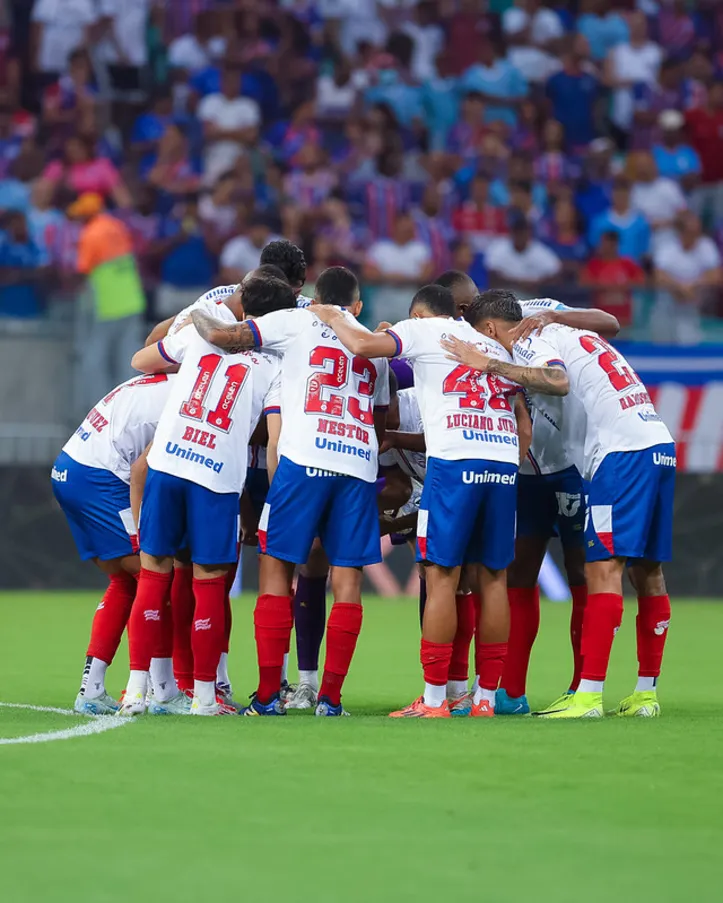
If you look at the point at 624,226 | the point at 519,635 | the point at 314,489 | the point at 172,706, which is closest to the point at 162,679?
the point at 172,706

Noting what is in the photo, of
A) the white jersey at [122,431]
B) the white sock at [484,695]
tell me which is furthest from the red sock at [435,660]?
the white jersey at [122,431]

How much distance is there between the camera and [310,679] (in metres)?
7.94

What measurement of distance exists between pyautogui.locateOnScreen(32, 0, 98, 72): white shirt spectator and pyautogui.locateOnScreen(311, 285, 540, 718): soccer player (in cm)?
1172

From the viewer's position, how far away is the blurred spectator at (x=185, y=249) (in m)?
14.5

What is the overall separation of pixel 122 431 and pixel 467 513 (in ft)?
6.01

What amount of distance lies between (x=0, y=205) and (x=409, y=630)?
693cm

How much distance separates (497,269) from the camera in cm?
1526

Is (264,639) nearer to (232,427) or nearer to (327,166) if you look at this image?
(232,427)

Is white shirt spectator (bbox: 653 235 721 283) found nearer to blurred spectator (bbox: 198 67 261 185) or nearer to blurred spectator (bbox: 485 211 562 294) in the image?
blurred spectator (bbox: 485 211 562 294)

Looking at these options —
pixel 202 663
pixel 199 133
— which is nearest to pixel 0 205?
pixel 199 133

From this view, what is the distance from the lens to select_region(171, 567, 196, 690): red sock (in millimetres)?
7641

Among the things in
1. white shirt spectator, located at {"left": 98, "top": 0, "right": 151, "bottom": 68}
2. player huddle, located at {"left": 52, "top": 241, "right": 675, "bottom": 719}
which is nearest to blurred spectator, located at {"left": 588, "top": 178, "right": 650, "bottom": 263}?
white shirt spectator, located at {"left": 98, "top": 0, "right": 151, "bottom": 68}

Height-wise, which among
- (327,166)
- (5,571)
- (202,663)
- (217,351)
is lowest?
(5,571)

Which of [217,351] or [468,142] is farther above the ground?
[468,142]
